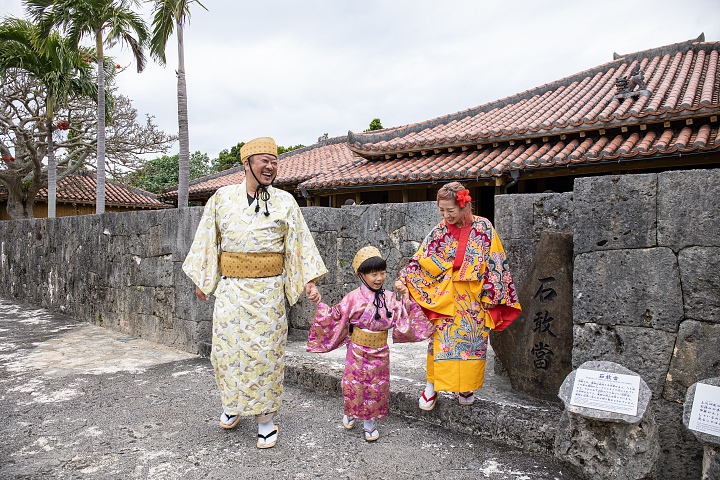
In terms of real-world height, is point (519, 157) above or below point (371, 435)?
above

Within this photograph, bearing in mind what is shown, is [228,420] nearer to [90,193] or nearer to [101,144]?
[101,144]

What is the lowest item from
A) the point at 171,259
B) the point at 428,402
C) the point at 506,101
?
the point at 428,402

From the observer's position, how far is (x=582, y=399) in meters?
2.46

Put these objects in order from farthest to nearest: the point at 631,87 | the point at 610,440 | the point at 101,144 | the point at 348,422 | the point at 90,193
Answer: the point at 90,193 → the point at 101,144 → the point at 631,87 → the point at 348,422 → the point at 610,440

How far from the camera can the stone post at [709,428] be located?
6.93 ft

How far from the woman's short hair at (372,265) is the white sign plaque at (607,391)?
1.20 meters

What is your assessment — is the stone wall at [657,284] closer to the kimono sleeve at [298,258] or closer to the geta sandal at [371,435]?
the geta sandal at [371,435]

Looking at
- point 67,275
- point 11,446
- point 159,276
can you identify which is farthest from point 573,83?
point 11,446

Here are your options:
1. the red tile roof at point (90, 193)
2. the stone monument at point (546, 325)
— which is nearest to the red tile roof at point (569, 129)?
the stone monument at point (546, 325)

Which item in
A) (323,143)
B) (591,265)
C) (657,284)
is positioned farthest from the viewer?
(323,143)

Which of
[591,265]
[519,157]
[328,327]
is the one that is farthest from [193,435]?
[519,157]

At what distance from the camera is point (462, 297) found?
3.15 meters

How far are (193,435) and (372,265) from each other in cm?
153

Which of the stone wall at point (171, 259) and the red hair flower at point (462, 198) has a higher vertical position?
the red hair flower at point (462, 198)
